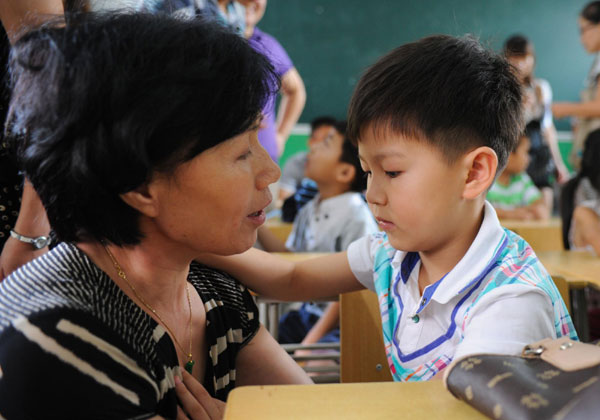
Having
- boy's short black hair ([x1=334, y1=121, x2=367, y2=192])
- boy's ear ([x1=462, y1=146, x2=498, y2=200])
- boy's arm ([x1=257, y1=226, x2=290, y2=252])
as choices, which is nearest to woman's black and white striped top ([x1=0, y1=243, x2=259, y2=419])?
boy's ear ([x1=462, y1=146, x2=498, y2=200])

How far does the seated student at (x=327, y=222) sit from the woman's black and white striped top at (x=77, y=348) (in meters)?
1.31

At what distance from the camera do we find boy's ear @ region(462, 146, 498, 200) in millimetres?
1060

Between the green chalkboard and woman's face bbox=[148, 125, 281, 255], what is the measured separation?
5.72 meters

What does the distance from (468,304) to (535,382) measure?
1.35 feet

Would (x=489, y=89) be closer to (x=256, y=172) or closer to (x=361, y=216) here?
(x=256, y=172)

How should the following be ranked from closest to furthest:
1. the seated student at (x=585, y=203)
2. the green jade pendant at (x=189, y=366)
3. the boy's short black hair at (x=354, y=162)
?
the green jade pendant at (x=189, y=366) → the seated student at (x=585, y=203) → the boy's short black hair at (x=354, y=162)

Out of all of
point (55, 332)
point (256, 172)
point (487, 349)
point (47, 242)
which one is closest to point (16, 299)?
point (55, 332)

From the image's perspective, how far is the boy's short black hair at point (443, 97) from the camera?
41.9 inches

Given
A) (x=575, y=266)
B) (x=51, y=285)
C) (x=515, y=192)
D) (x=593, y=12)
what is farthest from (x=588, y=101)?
(x=51, y=285)

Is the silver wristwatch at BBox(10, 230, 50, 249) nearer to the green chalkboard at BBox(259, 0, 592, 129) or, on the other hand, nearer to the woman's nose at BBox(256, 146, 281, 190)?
the woman's nose at BBox(256, 146, 281, 190)

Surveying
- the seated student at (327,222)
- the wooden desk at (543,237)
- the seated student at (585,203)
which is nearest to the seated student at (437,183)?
the seated student at (327,222)

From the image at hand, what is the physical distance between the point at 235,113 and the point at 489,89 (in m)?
0.53

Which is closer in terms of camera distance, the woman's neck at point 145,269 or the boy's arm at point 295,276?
the woman's neck at point 145,269

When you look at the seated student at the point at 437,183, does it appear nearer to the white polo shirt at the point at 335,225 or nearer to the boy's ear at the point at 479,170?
the boy's ear at the point at 479,170
